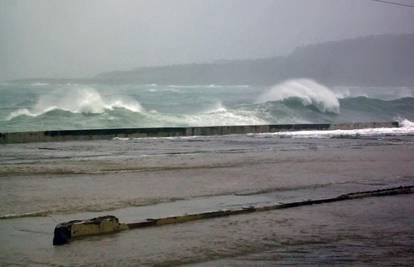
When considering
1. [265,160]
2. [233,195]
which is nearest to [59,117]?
[265,160]

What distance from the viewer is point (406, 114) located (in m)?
51.9

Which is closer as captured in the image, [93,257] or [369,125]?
[93,257]

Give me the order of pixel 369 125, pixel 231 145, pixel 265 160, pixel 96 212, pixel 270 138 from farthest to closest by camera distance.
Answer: pixel 369 125 → pixel 270 138 → pixel 231 145 → pixel 265 160 → pixel 96 212

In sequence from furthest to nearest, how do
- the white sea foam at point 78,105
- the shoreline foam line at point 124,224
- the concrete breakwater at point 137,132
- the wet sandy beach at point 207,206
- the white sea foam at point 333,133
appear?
the white sea foam at point 78,105 < the white sea foam at point 333,133 < the concrete breakwater at point 137,132 < the shoreline foam line at point 124,224 < the wet sandy beach at point 207,206

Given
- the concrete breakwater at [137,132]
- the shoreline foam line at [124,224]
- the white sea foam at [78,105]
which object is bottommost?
the shoreline foam line at [124,224]

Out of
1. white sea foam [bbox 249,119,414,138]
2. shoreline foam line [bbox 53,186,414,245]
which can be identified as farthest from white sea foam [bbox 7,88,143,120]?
shoreline foam line [bbox 53,186,414,245]

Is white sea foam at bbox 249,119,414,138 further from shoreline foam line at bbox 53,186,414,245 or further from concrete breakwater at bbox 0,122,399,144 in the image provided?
shoreline foam line at bbox 53,186,414,245

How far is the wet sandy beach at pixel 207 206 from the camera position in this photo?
5.68m

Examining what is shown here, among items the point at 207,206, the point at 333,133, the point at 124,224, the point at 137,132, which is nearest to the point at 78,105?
the point at 137,132

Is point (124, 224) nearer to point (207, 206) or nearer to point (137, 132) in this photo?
point (207, 206)

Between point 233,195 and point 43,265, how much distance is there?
439 centimetres

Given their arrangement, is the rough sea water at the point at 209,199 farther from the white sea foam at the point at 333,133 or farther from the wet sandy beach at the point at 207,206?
the white sea foam at the point at 333,133

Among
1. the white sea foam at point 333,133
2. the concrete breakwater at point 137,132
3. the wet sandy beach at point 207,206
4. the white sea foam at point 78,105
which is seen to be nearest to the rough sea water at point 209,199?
the wet sandy beach at point 207,206

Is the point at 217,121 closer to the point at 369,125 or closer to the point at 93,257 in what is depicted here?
the point at 369,125
